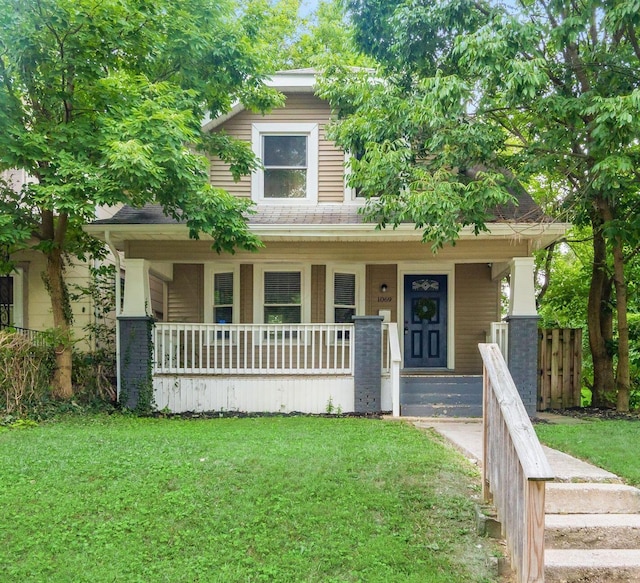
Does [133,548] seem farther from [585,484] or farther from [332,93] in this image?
[332,93]

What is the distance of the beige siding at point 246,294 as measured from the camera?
10.8m

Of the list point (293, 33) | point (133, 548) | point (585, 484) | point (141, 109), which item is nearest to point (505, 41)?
point (141, 109)

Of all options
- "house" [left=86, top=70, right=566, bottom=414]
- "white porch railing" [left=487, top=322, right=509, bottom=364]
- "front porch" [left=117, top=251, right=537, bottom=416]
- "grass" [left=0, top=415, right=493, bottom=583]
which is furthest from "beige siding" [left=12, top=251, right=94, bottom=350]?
"white porch railing" [left=487, top=322, right=509, bottom=364]

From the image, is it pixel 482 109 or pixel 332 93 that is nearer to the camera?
pixel 482 109

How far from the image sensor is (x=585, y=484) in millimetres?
4141

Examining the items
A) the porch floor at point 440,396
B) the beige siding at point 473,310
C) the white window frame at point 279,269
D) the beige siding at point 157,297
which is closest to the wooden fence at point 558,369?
the porch floor at point 440,396

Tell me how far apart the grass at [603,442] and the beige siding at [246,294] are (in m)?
5.79

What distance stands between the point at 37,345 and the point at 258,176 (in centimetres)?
493

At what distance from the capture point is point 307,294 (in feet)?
34.6

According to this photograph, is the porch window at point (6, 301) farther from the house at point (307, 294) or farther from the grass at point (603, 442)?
the grass at point (603, 442)

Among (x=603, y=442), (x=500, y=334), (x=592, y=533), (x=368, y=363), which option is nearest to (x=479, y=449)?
(x=603, y=442)

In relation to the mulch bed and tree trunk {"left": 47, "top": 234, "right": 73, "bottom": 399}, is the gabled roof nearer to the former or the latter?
tree trunk {"left": 47, "top": 234, "right": 73, "bottom": 399}

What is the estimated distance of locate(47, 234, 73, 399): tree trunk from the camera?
8.35 m

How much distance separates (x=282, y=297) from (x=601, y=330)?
244 inches
